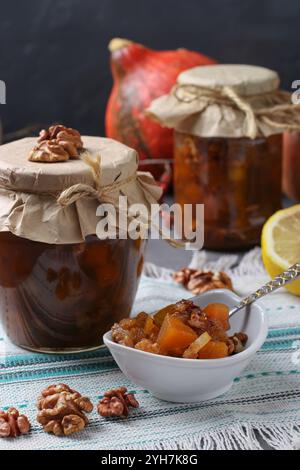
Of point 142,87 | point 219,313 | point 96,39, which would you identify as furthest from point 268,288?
point 96,39

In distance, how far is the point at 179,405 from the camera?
1.29 metres

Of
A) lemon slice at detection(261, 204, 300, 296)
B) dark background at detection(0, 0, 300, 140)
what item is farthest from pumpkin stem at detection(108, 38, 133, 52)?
lemon slice at detection(261, 204, 300, 296)

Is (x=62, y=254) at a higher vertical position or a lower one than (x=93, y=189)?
lower

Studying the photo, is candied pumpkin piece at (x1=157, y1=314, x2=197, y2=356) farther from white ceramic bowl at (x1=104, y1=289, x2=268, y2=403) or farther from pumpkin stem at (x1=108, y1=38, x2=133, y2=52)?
pumpkin stem at (x1=108, y1=38, x2=133, y2=52)

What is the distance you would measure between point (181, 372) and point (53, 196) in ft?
1.12

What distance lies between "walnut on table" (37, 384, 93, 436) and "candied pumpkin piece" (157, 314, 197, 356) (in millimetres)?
144

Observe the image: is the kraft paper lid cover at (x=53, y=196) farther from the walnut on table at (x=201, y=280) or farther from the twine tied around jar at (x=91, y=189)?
the walnut on table at (x=201, y=280)

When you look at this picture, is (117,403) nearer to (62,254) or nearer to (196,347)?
(196,347)

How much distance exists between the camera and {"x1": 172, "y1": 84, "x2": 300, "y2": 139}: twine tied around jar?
182 cm

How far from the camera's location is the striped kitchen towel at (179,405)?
1187 millimetres

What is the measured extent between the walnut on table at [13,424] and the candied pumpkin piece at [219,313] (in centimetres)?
35

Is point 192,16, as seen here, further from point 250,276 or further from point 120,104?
point 250,276

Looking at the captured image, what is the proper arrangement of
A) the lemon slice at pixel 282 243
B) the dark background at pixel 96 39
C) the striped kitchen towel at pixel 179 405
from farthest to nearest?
the dark background at pixel 96 39
the lemon slice at pixel 282 243
the striped kitchen towel at pixel 179 405

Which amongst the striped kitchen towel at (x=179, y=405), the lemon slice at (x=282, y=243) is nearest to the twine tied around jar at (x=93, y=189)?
the striped kitchen towel at (x=179, y=405)
